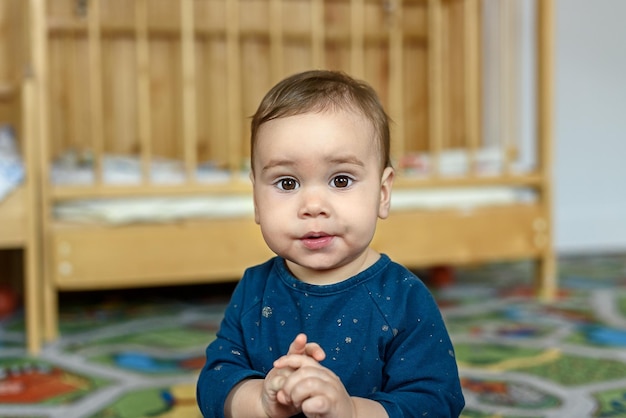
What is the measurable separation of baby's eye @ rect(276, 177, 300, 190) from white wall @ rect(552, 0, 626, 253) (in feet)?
8.65

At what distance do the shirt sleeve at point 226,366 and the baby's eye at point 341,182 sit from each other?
179 millimetres

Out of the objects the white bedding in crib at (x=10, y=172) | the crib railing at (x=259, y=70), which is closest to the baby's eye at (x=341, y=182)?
the white bedding in crib at (x=10, y=172)

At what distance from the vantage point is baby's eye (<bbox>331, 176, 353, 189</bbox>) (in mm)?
830

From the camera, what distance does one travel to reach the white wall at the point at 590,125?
324 cm

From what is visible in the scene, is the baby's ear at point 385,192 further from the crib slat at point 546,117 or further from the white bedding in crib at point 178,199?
the crib slat at point 546,117

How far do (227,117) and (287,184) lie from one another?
5.40ft

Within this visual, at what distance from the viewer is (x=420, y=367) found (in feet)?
2.71

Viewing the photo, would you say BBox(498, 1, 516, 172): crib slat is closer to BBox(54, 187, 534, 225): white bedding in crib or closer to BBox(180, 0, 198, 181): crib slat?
BBox(54, 187, 534, 225): white bedding in crib

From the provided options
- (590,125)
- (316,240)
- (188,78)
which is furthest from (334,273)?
(590,125)

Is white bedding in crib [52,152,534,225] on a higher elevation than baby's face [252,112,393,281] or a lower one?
lower

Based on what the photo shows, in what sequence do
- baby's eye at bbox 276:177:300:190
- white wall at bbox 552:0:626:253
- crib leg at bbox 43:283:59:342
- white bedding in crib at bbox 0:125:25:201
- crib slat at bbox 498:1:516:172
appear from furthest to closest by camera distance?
white wall at bbox 552:0:626:253 → crib slat at bbox 498:1:516:172 → crib leg at bbox 43:283:59:342 → white bedding in crib at bbox 0:125:25:201 → baby's eye at bbox 276:177:300:190

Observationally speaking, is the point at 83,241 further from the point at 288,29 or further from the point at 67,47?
the point at 288,29

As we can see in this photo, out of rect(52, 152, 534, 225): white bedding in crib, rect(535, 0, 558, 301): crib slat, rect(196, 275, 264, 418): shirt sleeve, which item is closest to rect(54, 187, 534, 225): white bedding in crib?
rect(52, 152, 534, 225): white bedding in crib

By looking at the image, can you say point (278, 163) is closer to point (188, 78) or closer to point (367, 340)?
point (367, 340)
